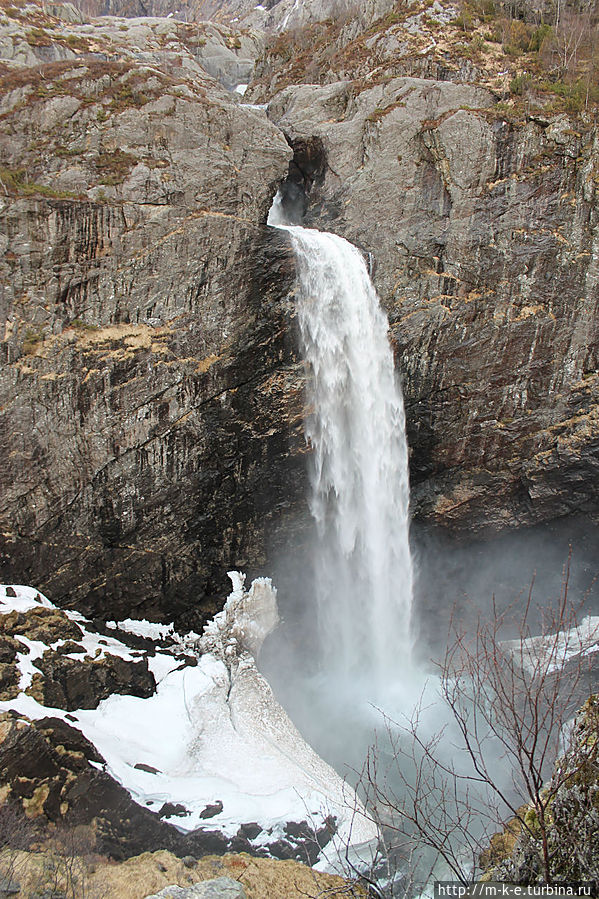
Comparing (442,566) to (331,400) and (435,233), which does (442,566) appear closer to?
(331,400)

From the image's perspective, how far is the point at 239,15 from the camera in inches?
1989

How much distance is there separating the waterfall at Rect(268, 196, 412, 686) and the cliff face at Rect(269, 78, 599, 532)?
4.02ft

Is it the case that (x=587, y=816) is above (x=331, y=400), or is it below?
below

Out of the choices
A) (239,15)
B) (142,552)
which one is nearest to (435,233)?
(142,552)

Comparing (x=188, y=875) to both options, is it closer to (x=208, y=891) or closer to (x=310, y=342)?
(x=208, y=891)

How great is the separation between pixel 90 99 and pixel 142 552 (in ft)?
44.7

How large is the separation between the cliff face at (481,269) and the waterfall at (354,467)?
1226 millimetres

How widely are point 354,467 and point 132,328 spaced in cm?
842

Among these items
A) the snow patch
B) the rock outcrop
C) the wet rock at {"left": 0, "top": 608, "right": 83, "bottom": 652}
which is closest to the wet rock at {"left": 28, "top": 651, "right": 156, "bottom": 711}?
the rock outcrop

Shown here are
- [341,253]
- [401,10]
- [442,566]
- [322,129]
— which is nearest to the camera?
[341,253]

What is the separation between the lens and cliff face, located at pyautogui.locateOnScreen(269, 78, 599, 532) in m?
17.8

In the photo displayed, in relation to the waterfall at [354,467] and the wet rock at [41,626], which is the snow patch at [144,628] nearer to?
the wet rock at [41,626]

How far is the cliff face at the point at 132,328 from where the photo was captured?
46.6 feet

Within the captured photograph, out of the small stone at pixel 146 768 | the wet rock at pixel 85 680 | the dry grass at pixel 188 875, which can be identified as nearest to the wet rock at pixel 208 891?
the dry grass at pixel 188 875
